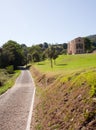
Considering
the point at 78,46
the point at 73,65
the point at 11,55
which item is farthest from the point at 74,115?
the point at 78,46

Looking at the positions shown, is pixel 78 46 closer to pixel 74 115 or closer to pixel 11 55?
pixel 11 55

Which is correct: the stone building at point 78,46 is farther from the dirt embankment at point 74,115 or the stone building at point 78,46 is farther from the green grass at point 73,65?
the dirt embankment at point 74,115

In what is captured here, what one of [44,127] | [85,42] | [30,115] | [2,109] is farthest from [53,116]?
[85,42]

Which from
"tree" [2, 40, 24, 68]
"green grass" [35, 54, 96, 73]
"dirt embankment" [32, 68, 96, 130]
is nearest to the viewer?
"dirt embankment" [32, 68, 96, 130]

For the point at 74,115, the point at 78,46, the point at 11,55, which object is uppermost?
the point at 78,46

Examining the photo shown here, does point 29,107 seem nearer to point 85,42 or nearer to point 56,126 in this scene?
point 56,126

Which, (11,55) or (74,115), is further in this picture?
(11,55)

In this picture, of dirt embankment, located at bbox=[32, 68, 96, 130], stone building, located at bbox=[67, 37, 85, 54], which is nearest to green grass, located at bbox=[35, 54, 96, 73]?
dirt embankment, located at bbox=[32, 68, 96, 130]

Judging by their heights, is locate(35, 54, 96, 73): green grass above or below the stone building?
below

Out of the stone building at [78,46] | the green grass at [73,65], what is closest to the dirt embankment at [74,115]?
the green grass at [73,65]

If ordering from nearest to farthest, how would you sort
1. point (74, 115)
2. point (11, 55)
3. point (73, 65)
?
point (74, 115) < point (73, 65) < point (11, 55)

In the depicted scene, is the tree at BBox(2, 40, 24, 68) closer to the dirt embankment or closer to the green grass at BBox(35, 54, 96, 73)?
the green grass at BBox(35, 54, 96, 73)

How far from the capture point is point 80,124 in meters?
10.0

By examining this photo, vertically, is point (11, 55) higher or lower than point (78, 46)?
lower
